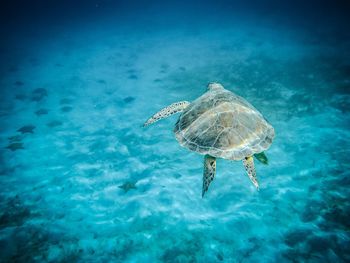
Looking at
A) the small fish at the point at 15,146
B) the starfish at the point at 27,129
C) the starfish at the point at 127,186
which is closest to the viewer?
the starfish at the point at 127,186

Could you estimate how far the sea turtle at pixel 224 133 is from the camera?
3588mm

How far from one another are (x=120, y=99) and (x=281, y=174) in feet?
20.1

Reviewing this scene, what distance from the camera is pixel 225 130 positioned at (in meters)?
3.69

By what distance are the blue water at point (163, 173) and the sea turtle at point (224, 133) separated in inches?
37.0

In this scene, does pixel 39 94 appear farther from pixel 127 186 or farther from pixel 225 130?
pixel 225 130

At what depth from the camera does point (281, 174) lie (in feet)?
15.4

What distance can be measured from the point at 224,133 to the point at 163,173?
200 centimetres

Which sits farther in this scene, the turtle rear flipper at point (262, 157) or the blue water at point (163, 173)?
the turtle rear flipper at point (262, 157)

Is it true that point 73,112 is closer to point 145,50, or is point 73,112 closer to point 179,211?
point 179,211

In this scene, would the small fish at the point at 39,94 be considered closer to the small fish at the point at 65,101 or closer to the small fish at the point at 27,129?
the small fish at the point at 65,101

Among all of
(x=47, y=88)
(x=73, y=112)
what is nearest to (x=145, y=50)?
(x=47, y=88)

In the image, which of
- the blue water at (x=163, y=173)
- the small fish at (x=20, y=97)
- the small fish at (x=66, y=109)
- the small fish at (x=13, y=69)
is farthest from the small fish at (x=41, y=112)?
the small fish at (x=13, y=69)

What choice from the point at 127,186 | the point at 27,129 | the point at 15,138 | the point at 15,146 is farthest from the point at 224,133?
the point at 27,129

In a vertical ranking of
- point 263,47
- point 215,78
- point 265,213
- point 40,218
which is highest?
point 263,47
